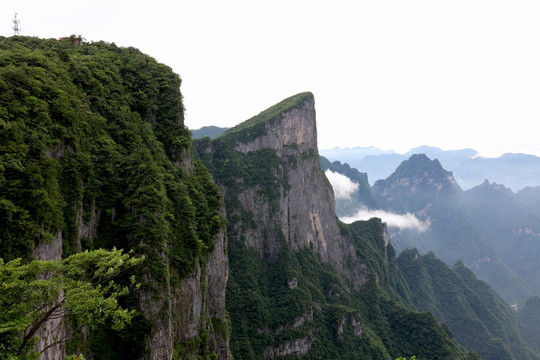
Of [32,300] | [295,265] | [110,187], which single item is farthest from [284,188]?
[32,300]

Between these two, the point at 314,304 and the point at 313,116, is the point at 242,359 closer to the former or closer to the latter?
the point at 314,304

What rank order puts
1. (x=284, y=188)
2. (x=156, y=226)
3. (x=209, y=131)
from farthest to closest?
1. (x=209, y=131)
2. (x=284, y=188)
3. (x=156, y=226)

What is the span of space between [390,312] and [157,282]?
71.0 meters

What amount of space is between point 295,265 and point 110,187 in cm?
4862

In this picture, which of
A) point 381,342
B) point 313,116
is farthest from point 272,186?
point 381,342

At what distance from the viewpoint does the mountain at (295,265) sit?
55.6m

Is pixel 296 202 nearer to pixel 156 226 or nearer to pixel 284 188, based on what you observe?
pixel 284 188

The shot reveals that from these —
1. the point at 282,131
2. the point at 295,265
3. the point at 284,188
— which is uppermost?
the point at 282,131

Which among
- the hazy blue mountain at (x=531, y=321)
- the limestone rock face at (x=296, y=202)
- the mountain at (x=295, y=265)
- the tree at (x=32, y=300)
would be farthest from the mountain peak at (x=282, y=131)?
the hazy blue mountain at (x=531, y=321)

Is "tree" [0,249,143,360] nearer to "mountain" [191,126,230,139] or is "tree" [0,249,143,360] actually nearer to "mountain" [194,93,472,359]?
"mountain" [194,93,472,359]

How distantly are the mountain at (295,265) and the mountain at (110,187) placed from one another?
991 inches

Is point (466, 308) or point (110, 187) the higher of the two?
point (110, 187)

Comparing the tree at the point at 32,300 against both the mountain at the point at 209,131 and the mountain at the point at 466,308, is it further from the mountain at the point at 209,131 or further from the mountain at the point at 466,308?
the mountain at the point at 209,131

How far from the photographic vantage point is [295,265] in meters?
64.9
